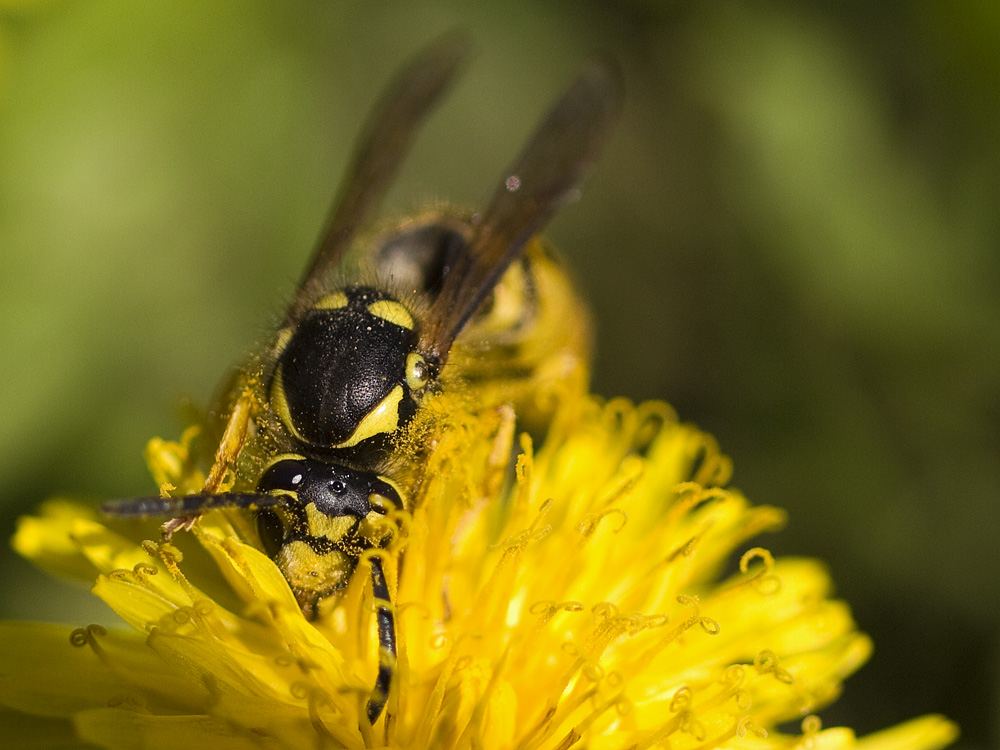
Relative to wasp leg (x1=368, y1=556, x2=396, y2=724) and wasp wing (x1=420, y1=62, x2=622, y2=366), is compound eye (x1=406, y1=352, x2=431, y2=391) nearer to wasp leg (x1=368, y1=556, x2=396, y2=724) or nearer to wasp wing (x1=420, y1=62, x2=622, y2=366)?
wasp wing (x1=420, y1=62, x2=622, y2=366)

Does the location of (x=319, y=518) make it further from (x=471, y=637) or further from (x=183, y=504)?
(x=471, y=637)

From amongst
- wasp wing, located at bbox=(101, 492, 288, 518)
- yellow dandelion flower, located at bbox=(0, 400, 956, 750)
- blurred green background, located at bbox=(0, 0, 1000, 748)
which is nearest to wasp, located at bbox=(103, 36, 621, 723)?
wasp wing, located at bbox=(101, 492, 288, 518)

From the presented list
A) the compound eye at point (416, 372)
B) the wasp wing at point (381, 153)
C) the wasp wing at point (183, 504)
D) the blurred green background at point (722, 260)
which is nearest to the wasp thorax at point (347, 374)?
the compound eye at point (416, 372)

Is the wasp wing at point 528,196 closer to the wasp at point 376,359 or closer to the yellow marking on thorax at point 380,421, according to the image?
the wasp at point 376,359

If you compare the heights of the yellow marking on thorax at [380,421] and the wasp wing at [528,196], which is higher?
the wasp wing at [528,196]

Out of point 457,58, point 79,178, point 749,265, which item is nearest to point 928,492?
point 749,265

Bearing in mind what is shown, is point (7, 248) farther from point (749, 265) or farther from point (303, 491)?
point (749, 265)
